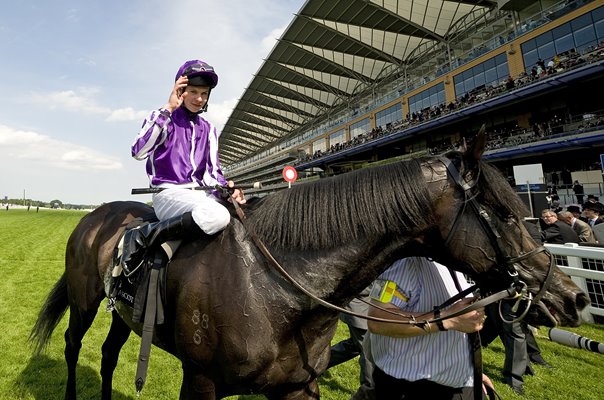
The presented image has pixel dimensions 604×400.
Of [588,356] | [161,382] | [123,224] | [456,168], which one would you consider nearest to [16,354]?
[161,382]

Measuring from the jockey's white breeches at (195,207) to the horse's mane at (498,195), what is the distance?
1422 mm

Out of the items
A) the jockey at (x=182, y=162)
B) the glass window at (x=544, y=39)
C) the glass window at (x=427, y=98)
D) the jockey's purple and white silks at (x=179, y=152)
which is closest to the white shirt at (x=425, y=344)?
the jockey at (x=182, y=162)

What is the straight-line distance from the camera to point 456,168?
1708mm

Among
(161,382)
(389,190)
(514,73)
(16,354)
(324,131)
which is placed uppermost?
(324,131)

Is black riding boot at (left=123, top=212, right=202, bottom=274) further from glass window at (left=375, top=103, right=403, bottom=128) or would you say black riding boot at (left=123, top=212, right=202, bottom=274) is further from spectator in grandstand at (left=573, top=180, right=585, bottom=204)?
glass window at (left=375, top=103, right=403, bottom=128)

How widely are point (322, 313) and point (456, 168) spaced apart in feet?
3.49

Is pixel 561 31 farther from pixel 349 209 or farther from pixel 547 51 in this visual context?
pixel 349 209

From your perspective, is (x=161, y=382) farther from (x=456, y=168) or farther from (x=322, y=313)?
(x=456, y=168)

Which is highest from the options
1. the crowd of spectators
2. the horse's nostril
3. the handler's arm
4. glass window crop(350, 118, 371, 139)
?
glass window crop(350, 118, 371, 139)

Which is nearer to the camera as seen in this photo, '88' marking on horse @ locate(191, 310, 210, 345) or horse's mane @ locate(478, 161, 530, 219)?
horse's mane @ locate(478, 161, 530, 219)

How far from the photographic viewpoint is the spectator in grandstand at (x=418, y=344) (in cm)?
188

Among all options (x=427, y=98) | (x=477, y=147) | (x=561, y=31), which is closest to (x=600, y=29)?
(x=561, y=31)

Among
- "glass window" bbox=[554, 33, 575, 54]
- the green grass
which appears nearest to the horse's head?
the green grass

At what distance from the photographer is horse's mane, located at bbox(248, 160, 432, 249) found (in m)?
1.70
